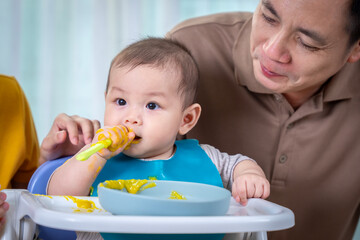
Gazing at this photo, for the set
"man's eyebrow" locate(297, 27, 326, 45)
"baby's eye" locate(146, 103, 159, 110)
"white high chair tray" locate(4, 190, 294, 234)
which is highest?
"man's eyebrow" locate(297, 27, 326, 45)

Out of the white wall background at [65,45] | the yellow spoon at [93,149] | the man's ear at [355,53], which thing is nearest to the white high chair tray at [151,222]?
the yellow spoon at [93,149]

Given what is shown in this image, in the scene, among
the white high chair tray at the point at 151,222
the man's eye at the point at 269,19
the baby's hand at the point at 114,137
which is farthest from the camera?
the man's eye at the point at 269,19

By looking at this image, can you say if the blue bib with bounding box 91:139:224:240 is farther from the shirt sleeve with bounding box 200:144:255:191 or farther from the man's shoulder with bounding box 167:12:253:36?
the man's shoulder with bounding box 167:12:253:36

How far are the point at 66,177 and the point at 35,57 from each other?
2341 mm

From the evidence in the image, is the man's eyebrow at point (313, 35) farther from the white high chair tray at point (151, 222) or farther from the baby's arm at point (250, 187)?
the white high chair tray at point (151, 222)

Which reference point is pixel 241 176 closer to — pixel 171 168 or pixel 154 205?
pixel 171 168

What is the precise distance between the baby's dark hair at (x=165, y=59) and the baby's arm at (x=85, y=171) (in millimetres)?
215

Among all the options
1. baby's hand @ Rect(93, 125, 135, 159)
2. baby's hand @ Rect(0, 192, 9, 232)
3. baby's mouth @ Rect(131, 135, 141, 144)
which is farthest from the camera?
baby's mouth @ Rect(131, 135, 141, 144)

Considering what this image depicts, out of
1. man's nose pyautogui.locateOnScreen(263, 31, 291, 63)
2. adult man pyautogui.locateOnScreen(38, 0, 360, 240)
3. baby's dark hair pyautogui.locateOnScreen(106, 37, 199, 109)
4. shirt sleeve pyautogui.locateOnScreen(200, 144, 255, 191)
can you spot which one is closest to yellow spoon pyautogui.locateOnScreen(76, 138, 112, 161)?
baby's dark hair pyautogui.locateOnScreen(106, 37, 199, 109)

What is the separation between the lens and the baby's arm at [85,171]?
100 cm

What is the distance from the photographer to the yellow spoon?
857 mm

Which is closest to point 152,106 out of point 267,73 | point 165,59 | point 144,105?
point 144,105

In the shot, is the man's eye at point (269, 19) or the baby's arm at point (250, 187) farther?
the man's eye at point (269, 19)

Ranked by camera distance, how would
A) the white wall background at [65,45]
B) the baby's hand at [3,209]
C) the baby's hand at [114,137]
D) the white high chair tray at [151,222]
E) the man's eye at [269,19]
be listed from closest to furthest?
the white high chair tray at [151,222] → the baby's hand at [3,209] → the baby's hand at [114,137] → the man's eye at [269,19] → the white wall background at [65,45]
